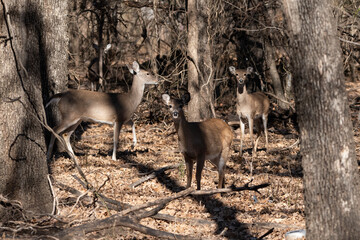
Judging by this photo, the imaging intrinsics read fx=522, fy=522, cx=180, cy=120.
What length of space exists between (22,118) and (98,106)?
4.66m

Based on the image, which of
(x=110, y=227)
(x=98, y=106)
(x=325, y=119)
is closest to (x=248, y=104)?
(x=98, y=106)

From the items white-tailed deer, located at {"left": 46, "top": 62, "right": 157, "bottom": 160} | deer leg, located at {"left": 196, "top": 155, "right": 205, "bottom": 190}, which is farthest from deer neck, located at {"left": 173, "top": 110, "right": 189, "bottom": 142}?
white-tailed deer, located at {"left": 46, "top": 62, "right": 157, "bottom": 160}

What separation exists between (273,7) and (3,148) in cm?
886

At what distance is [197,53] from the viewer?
35.2 ft

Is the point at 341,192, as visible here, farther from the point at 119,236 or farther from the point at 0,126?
the point at 0,126

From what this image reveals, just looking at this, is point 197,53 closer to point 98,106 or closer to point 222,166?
point 98,106

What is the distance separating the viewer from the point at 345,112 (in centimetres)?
411

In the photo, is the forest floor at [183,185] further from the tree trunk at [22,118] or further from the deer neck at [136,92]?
the deer neck at [136,92]

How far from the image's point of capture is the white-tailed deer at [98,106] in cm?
987

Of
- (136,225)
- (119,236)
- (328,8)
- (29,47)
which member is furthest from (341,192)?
(29,47)

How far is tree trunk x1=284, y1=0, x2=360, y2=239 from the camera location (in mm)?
4070

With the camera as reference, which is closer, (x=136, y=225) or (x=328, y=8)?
(x=328, y=8)

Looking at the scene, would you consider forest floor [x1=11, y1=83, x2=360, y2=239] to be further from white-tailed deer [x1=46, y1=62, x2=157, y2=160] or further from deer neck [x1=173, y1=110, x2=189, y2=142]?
deer neck [x1=173, y1=110, x2=189, y2=142]

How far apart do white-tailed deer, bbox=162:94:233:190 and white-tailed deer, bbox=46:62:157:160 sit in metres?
2.71
